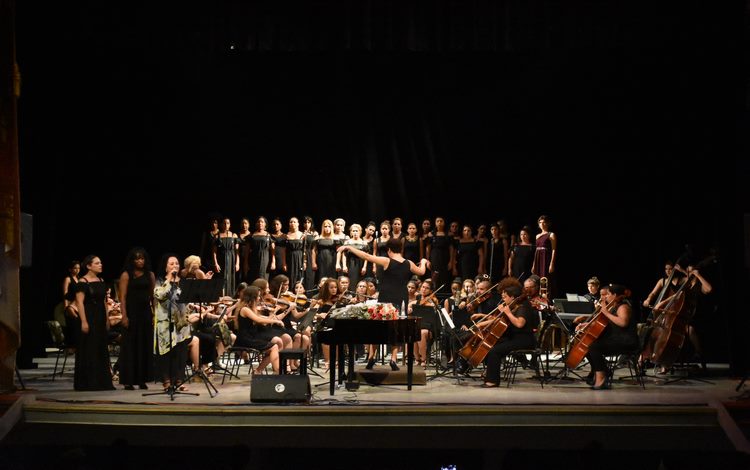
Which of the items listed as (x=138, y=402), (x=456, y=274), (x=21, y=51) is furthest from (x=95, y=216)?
(x=138, y=402)

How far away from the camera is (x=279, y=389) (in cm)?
803

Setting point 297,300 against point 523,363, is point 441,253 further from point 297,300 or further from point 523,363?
point 523,363

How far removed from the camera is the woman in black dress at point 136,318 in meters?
8.98

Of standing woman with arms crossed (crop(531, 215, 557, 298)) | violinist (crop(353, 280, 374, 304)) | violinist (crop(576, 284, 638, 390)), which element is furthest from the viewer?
standing woman with arms crossed (crop(531, 215, 557, 298))

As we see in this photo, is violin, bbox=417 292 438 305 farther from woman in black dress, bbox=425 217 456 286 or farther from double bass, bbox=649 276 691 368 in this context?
woman in black dress, bbox=425 217 456 286

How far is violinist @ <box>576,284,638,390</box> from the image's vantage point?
9.39 metres

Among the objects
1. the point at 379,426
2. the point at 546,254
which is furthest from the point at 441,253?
the point at 379,426

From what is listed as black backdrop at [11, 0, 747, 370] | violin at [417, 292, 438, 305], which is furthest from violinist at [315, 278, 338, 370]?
black backdrop at [11, 0, 747, 370]

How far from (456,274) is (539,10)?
4.55 meters

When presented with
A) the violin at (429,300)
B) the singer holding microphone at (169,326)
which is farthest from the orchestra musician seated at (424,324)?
the singer holding microphone at (169,326)

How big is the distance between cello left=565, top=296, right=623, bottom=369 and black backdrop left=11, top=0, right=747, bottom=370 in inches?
182

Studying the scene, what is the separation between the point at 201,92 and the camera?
15281 millimetres

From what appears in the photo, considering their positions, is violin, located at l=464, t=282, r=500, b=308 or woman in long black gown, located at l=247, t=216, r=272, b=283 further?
woman in long black gown, located at l=247, t=216, r=272, b=283

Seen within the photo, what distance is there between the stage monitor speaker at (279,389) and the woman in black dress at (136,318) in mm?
1651
